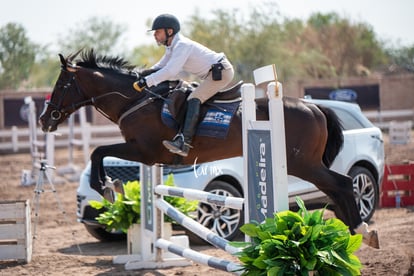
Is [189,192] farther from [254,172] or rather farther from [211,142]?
[254,172]

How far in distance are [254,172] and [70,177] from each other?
13.5 meters

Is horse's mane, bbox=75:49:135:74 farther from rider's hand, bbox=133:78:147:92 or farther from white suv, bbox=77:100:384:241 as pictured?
white suv, bbox=77:100:384:241

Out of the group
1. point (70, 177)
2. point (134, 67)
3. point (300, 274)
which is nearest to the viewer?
point (300, 274)

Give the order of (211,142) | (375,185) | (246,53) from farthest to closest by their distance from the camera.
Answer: (246,53) → (375,185) → (211,142)

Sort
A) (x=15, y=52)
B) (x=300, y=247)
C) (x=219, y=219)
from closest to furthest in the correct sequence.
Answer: (x=300, y=247), (x=219, y=219), (x=15, y=52)

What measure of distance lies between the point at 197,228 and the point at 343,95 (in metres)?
24.6

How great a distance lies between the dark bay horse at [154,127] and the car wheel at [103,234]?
216 cm

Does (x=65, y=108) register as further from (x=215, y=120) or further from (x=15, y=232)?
(x=215, y=120)

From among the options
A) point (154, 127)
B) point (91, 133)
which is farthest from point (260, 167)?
point (91, 133)

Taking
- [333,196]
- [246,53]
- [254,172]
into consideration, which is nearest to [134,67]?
[333,196]

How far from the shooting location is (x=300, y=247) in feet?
15.3

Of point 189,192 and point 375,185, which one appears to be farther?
point 375,185

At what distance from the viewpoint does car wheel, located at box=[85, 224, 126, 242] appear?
992cm

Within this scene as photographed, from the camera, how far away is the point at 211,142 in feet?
25.3
